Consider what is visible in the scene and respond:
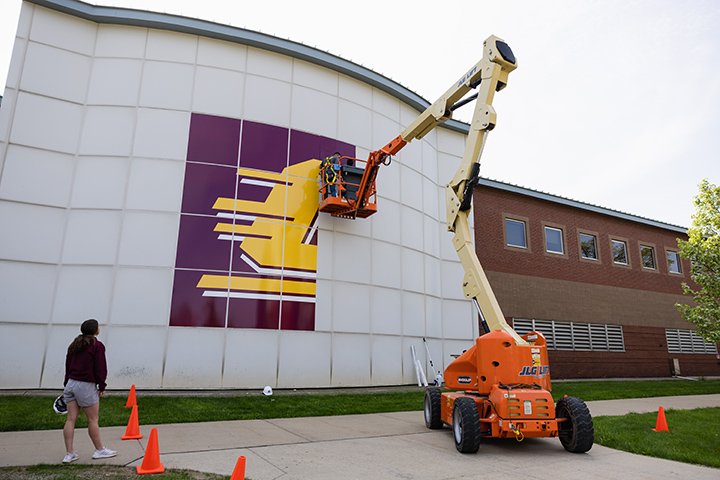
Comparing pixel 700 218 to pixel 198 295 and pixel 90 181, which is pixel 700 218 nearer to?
pixel 198 295

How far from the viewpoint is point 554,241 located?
25.6 metres

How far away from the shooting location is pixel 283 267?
15.7 metres

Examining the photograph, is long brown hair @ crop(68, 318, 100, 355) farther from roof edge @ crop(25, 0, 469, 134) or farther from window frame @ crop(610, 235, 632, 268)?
window frame @ crop(610, 235, 632, 268)

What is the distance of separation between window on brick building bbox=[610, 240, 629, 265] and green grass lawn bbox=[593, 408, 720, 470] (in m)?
17.0

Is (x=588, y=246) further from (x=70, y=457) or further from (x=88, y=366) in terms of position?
(x=70, y=457)

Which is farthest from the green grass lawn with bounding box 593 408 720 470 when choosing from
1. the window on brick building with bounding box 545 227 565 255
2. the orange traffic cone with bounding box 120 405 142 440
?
the window on brick building with bounding box 545 227 565 255

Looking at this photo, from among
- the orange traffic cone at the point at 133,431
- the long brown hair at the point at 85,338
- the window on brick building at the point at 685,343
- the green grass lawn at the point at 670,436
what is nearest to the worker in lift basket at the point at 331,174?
the orange traffic cone at the point at 133,431

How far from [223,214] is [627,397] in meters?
14.2

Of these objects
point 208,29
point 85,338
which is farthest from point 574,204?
point 85,338

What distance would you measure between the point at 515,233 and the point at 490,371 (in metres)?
16.8

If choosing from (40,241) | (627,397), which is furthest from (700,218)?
(40,241)

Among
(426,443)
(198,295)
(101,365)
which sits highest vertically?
(198,295)

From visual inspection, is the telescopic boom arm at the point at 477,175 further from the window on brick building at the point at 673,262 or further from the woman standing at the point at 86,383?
the window on brick building at the point at 673,262

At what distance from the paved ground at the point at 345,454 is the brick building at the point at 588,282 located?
1452cm
